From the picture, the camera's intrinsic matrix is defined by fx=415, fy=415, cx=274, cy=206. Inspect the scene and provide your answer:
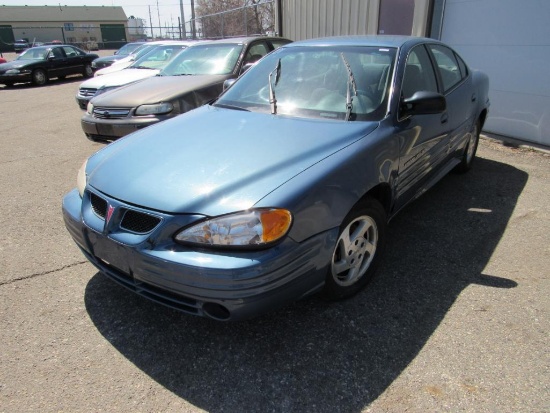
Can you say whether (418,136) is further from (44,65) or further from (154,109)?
(44,65)

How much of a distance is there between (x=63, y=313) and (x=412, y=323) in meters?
2.22

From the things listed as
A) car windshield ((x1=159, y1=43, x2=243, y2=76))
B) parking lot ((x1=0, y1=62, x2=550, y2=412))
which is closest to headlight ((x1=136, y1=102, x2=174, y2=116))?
car windshield ((x1=159, y1=43, x2=243, y2=76))

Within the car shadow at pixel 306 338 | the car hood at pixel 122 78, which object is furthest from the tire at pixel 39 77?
the car shadow at pixel 306 338

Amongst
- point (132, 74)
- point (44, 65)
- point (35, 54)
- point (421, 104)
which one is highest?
point (421, 104)

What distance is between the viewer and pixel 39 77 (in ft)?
55.0

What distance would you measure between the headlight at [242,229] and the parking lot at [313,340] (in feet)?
2.38

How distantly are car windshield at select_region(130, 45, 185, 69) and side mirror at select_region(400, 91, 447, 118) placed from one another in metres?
7.65

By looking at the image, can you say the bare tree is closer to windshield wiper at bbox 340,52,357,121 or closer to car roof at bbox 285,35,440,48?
car roof at bbox 285,35,440,48

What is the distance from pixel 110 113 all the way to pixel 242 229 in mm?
4374

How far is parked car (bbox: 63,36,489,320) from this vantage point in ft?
6.76

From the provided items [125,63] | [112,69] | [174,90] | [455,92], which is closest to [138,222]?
[455,92]

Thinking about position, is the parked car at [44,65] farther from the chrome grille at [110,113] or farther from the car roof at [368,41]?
the car roof at [368,41]

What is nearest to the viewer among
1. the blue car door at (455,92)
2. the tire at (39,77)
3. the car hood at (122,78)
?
the blue car door at (455,92)

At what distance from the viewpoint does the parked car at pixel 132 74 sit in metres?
8.61
